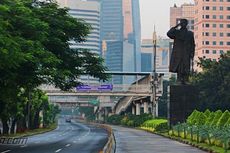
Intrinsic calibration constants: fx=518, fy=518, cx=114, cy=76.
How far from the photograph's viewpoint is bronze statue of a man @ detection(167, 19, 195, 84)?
144 feet

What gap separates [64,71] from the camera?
34.2m

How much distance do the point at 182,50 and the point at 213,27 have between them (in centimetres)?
15783

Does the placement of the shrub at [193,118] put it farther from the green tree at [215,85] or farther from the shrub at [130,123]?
the shrub at [130,123]

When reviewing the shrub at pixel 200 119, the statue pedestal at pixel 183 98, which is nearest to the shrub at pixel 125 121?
the statue pedestal at pixel 183 98

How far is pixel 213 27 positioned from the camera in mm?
197875

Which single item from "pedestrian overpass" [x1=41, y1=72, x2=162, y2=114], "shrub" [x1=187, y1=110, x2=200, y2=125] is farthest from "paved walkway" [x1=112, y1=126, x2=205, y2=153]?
"pedestrian overpass" [x1=41, y1=72, x2=162, y2=114]

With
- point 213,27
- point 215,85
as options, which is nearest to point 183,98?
point 215,85

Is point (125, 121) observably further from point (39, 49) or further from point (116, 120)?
point (39, 49)

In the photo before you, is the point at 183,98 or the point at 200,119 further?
the point at 183,98

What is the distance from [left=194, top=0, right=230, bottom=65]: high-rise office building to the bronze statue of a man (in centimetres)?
15510

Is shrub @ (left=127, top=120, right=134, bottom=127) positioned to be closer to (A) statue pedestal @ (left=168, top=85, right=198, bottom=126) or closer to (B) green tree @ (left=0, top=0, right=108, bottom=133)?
(A) statue pedestal @ (left=168, top=85, right=198, bottom=126)

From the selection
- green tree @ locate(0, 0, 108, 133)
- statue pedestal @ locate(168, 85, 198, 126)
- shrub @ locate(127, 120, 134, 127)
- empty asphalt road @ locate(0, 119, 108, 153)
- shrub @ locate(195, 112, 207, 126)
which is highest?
green tree @ locate(0, 0, 108, 133)

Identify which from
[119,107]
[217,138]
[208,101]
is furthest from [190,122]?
[119,107]

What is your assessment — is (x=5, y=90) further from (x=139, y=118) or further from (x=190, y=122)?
(x=139, y=118)
